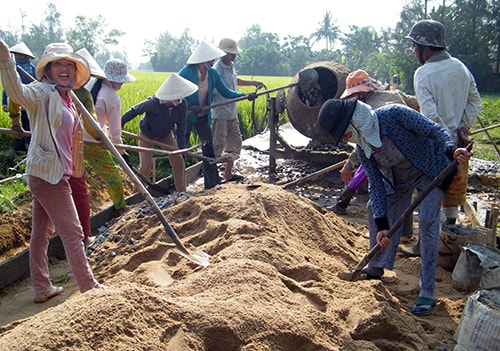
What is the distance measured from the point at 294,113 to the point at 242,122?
13.7 ft

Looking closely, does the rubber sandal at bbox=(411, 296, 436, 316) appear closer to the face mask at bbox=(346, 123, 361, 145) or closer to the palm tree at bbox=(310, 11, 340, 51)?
the face mask at bbox=(346, 123, 361, 145)

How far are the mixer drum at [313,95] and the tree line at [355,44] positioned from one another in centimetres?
1067

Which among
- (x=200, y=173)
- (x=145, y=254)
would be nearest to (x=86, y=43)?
(x=200, y=173)

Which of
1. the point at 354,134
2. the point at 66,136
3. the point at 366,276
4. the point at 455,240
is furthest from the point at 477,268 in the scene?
the point at 66,136

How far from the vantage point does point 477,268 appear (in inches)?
141

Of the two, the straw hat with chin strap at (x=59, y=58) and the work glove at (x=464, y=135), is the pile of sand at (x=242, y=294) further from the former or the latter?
the straw hat with chin strap at (x=59, y=58)

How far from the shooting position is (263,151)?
9.59 meters

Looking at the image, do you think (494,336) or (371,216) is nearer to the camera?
(494,336)

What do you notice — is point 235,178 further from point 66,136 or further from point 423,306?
point 423,306

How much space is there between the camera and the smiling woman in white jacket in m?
3.11

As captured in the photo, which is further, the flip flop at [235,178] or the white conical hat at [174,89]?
the flip flop at [235,178]

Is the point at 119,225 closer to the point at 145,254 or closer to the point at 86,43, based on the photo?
the point at 145,254

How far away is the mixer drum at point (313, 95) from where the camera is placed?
7516 millimetres

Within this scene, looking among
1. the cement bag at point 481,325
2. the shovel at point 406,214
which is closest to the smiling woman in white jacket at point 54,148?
the shovel at point 406,214
